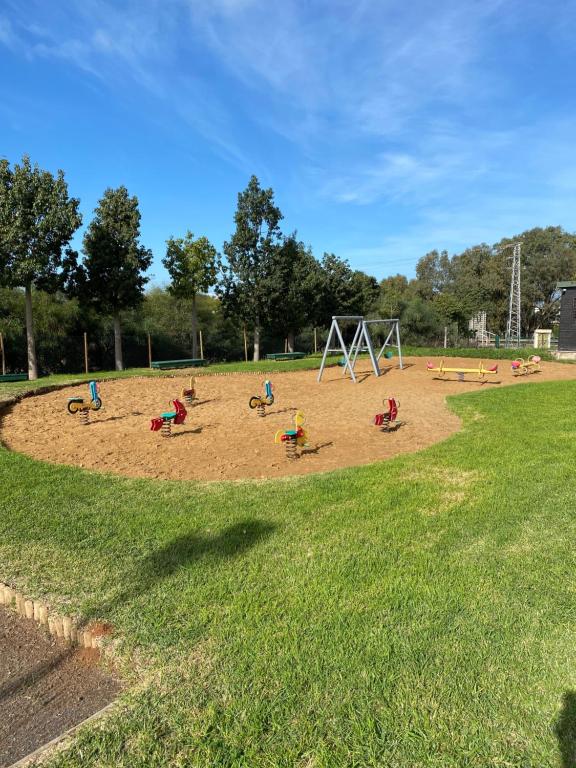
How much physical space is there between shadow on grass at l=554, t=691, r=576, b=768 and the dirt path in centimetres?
199

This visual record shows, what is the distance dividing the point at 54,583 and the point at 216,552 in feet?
3.65

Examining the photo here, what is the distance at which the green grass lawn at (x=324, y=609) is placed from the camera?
2027 mm

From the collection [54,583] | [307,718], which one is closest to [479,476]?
[307,718]

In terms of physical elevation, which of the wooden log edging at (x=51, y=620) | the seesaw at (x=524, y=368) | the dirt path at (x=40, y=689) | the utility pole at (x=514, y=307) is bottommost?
the dirt path at (x=40, y=689)

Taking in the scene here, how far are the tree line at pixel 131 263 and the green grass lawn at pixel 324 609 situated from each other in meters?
14.1

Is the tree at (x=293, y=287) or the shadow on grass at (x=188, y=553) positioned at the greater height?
the tree at (x=293, y=287)

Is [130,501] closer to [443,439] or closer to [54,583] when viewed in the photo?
[54,583]

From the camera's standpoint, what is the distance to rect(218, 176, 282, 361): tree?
24.7 meters

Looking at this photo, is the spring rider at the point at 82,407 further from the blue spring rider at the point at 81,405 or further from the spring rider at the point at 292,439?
the spring rider at the point at 292,439

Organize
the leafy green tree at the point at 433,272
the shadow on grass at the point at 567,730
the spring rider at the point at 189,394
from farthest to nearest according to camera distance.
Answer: the leafy green tree at the point at 433,272, the spring rider at the point at 189,394, the shadow on grass at the point at 567,730

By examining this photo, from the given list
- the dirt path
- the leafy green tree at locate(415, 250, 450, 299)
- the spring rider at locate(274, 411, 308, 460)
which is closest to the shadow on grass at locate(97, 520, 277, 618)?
the dirt path

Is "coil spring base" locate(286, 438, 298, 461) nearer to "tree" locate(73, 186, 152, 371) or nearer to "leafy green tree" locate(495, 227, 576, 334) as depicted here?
"tree" locate(73, 186, 152, 371)

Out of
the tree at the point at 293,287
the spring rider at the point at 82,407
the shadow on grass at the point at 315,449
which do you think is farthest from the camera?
the tree at the point at 293,287

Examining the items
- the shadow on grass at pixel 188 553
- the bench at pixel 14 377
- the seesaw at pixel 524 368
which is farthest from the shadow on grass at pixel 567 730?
the bench at pixel 14 377
